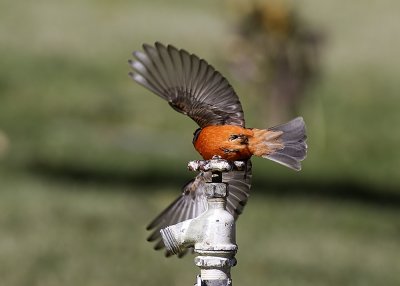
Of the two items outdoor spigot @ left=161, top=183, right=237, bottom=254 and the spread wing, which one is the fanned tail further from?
outdoor spigot @ left=161, top=183, right=237, bottom=254

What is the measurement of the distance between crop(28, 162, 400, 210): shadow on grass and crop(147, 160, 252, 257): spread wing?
5323mm

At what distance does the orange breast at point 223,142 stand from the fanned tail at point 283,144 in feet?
0.16

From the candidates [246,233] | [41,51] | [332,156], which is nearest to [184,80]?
[246,233]

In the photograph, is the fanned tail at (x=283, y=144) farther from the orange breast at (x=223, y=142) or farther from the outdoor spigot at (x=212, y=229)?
the outdoor spigot at (x=212, y=229)

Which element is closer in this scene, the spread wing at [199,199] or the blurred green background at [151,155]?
the spread wing at [199,199]

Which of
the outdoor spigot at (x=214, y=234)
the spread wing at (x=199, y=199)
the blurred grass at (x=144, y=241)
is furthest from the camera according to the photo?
the blurred grass at (x=144, y=241)

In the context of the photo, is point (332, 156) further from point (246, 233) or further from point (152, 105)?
point (246, 233)

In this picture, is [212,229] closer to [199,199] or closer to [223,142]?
[223,142]

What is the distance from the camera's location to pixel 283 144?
3852mm

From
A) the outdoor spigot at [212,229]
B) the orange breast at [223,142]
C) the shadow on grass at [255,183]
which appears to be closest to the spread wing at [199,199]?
the orange breast at [223,142]

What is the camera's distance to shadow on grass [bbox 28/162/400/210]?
9977 mm

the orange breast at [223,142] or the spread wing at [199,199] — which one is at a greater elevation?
the spread wing at [199,199]

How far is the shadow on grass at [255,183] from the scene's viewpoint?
9.98 metres

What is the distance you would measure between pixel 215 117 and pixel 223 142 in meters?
0.24
